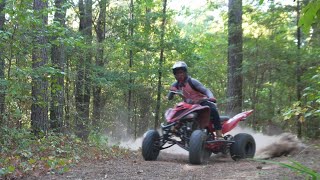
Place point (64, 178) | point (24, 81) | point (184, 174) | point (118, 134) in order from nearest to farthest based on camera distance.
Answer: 1. point (64, 178)
2. point (184, 174)
3. point (24, 81)
4. point (118, 134)

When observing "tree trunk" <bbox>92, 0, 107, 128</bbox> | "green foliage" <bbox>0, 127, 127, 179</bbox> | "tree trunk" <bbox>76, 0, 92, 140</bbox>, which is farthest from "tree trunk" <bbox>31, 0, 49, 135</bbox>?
"tree trunk" <bbox>92, 0, 107, 128</bbox>

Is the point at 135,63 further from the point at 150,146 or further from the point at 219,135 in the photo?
the point at 150,146

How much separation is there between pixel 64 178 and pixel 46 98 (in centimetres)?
465

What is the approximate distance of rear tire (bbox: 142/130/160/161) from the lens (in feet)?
23.2

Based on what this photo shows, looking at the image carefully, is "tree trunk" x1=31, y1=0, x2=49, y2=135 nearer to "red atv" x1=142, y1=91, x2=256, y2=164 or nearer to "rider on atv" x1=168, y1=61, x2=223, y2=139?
"red atv" x1=142, y1=91, x2=256, y2=164

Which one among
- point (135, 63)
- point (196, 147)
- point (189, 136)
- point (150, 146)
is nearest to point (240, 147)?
point (189, 136)

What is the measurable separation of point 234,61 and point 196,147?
7.24 metres

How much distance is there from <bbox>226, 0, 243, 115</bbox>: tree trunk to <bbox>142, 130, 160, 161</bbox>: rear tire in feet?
20.3

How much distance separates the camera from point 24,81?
750 cm

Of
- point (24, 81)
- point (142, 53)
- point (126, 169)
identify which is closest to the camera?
point (126, 169)

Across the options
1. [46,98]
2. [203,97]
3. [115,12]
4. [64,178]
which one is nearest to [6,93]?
[46,98]

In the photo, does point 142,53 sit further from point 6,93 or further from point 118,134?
point 6,93

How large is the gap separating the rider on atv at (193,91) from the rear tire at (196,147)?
82cm

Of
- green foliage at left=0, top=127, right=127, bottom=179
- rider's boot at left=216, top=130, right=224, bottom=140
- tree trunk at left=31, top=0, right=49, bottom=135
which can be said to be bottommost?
green foliage at left=0, top=127, right=127, bottom=179
